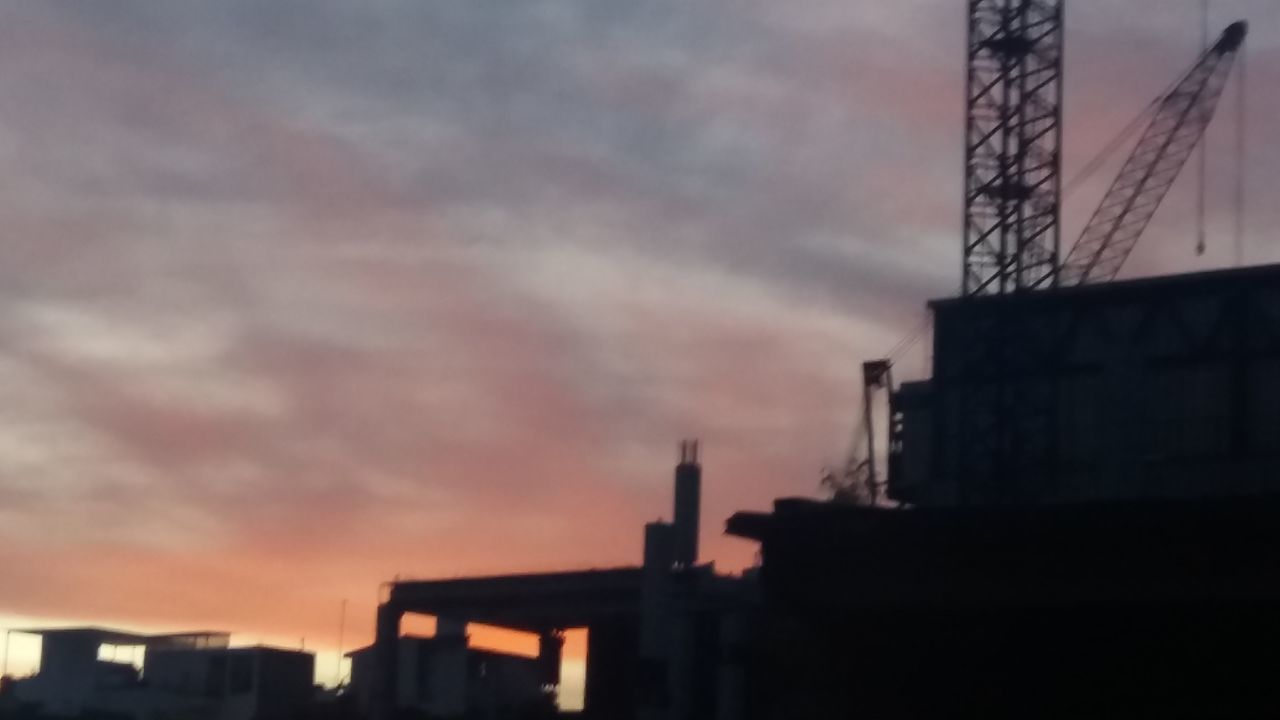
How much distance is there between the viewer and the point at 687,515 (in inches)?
3324

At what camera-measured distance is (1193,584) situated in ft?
168

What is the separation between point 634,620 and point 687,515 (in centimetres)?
1049

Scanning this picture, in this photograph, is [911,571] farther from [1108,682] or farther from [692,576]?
[692,576]

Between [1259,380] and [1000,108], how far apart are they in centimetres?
2378

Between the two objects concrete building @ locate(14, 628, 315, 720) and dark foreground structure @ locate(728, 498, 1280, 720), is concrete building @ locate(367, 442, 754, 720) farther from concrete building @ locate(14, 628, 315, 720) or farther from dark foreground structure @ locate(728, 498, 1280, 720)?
dark foreground structure @ locate(728, 498, 1280, 720)

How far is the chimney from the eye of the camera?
273 feet

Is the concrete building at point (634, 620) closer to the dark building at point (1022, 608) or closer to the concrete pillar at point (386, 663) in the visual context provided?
the concrete pillar at point (386, 663)

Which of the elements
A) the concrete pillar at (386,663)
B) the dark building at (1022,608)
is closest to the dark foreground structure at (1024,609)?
the dark building at (1022,608)

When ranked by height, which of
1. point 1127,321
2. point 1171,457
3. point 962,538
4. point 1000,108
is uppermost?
point 1000,108

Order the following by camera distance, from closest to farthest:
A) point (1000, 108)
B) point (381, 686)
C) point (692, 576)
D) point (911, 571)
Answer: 1. point (911, 571)
2. point (692, 576)
3. point (381, 686)
4. point (1000, 108)

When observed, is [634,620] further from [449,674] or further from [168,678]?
[168,678]

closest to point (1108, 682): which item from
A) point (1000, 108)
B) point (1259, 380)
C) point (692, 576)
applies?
point (692, 576)

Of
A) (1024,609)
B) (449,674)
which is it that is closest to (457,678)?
(449,674)

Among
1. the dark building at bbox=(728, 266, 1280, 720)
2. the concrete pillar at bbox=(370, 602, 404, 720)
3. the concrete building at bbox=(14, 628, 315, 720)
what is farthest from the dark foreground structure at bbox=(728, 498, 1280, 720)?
the concrete building at bbox=(14, 628, 315, 720)
